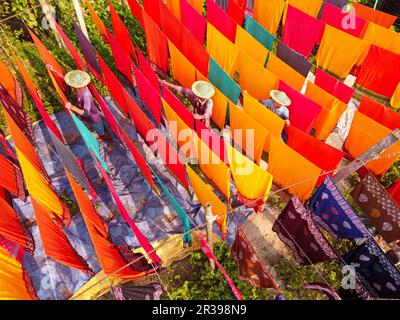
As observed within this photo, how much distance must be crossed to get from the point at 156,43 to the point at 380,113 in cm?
398

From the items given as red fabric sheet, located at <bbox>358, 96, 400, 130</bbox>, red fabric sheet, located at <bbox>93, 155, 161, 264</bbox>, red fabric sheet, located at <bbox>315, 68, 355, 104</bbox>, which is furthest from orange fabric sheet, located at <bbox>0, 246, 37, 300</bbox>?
red fabric sheet, located at <bbox>358, 96, 400, 130</bbox>

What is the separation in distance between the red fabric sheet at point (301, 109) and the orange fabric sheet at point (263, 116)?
1.92ft

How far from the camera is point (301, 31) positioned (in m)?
6.79

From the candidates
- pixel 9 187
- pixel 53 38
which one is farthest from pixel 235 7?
pixel 9 187

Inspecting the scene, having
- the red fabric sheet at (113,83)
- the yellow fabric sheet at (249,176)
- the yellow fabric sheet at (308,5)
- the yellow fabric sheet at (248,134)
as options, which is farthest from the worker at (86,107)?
the yellow fabric sheet at (308,5)

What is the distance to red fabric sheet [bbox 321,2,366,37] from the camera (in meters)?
6.64

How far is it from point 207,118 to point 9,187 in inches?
119

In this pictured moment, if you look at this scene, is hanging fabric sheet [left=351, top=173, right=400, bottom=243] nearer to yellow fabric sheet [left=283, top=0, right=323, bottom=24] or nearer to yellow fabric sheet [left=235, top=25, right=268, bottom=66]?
Answer: yellow fabric sheet [left=235, top=25, right=268, bottom=66]

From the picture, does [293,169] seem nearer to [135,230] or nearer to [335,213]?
[335,213]

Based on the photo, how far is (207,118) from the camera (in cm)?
542

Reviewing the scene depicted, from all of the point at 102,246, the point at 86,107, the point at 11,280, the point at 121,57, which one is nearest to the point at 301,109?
the point at 121,57

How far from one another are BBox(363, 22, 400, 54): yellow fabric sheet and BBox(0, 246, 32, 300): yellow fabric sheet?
696cm

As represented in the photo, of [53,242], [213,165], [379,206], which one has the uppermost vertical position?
[379,206]

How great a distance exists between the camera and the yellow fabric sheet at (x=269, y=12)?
725cm
